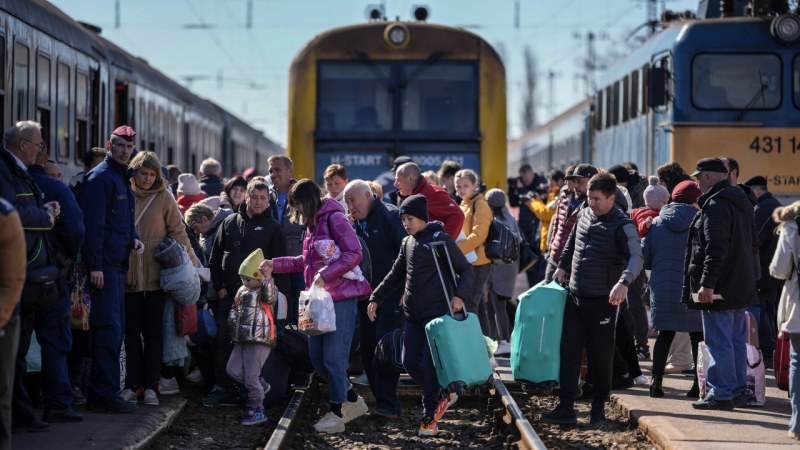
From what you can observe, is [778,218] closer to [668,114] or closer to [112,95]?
[668,114]

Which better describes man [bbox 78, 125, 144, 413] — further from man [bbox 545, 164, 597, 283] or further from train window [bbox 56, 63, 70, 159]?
train window [bbox 56, 63, 70, 159]

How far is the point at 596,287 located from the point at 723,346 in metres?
1.11

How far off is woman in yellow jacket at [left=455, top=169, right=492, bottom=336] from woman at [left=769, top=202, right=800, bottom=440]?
12.6 feet

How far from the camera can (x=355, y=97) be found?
1697 cm

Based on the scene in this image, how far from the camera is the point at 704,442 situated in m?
8.33

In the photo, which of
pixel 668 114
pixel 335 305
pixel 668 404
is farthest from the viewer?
pixel 668 114

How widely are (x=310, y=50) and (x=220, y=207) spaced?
15.2ft

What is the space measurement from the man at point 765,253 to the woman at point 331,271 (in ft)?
13.8

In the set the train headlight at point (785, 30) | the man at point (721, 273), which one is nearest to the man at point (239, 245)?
the man at point (721, 273)

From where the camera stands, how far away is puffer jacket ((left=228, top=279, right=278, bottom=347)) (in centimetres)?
972

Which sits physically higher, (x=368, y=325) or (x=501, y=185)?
(x=501, y=185)

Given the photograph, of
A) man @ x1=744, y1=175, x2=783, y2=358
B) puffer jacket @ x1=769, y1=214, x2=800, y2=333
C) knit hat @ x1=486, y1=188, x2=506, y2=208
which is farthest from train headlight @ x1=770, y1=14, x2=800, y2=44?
puffer jacket @ x1=769, y1=214, x2=800, y2=333

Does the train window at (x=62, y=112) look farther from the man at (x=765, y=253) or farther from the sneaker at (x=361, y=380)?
the man at (x=765, y=253)

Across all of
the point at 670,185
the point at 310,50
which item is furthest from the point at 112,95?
the point at 670,185
